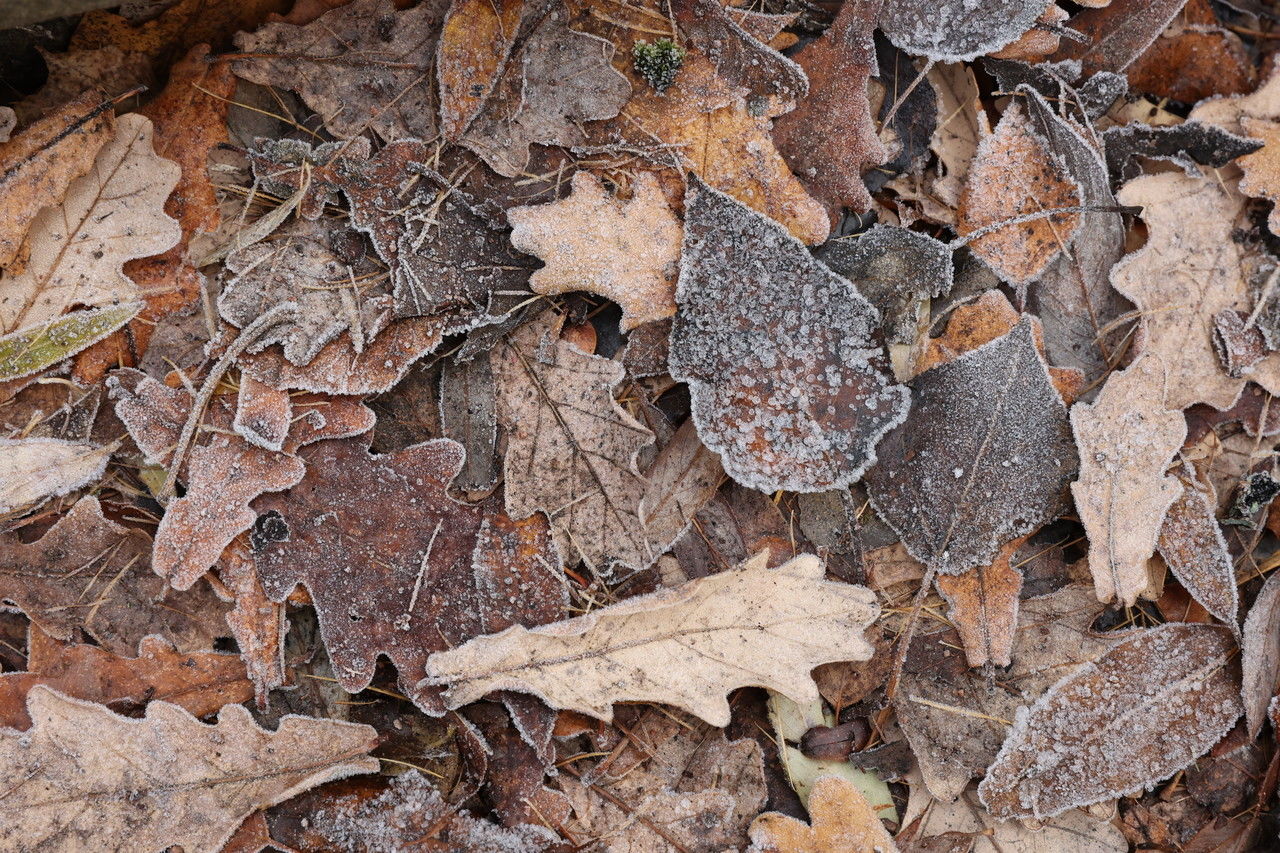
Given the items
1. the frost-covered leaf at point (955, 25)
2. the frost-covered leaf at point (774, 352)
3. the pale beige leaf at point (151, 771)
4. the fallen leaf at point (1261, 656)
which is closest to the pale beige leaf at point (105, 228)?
the pale beige leaf at point (151, 771)

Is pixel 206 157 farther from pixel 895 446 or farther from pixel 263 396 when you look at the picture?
pixel 895 446

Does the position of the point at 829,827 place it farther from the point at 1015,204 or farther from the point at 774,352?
the point at 1015,204

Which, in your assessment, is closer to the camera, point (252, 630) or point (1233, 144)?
point (252, 630)

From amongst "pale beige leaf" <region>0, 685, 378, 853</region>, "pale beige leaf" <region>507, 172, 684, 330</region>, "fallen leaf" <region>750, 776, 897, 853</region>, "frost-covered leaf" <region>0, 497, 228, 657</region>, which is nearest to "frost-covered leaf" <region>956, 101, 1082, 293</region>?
"pale beige leaf" <region>507, 172, 684, 330</region>

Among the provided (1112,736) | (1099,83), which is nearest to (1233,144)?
(1099,83)

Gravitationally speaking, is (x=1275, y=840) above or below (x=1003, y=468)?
below

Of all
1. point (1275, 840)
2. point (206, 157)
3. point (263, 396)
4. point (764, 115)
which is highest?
point (206, 157)

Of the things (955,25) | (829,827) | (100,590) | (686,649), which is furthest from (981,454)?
(100,590)
